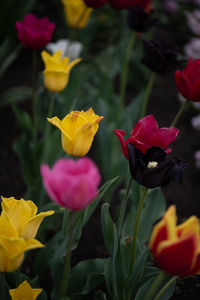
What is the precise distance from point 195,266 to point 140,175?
191mm

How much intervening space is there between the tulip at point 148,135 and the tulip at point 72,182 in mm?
214

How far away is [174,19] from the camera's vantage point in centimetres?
350

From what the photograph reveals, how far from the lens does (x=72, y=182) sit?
1.84 feet

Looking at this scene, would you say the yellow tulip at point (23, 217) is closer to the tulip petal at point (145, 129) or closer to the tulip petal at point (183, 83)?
the tulip petal at point (145, 129)

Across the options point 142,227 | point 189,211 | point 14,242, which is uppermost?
point 14,242

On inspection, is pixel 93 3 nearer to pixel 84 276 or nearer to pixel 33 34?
pixel 33 34

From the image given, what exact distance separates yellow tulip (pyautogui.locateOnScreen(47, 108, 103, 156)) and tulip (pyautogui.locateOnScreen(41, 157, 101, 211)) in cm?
20

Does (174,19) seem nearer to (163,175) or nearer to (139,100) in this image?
(139,100)

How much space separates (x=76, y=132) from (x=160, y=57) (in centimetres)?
53

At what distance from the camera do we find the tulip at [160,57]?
1.20 m

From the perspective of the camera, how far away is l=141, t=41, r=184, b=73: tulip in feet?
3.94

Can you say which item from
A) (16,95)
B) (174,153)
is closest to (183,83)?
(174,153)

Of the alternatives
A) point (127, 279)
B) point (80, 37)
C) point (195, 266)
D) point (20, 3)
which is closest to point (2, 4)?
point (20, 3)

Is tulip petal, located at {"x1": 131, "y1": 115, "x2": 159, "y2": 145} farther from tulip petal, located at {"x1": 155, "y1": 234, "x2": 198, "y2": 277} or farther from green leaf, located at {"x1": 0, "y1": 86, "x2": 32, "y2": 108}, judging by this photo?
green leaf, located at {"x1": 0, "y1": 86, "x2": 32, "y2": 108}
